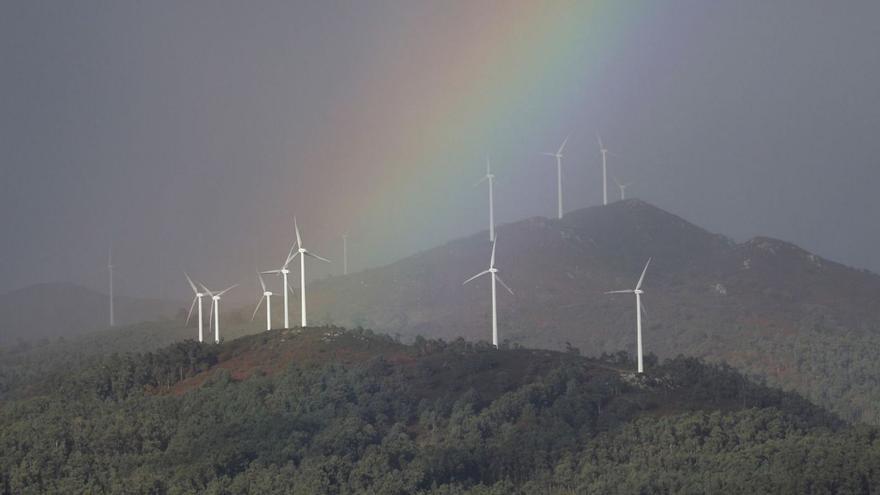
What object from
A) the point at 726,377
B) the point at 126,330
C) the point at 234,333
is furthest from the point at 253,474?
the point at 126,330

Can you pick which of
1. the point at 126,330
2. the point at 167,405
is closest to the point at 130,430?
the point at 167,405

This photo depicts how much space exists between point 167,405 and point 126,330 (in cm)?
8456

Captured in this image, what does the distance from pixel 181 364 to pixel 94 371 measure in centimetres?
921

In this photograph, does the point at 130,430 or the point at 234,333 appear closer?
the point at 130,430

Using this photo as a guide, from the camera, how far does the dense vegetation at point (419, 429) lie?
9194 centimetres

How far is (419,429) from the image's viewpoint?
10744 centimetres

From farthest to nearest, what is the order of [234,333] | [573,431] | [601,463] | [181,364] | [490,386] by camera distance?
[234,333] < [181,364] < [490,386] < [573,431] < [601,463]

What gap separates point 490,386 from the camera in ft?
370

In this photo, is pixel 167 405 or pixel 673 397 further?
pixel 167 405

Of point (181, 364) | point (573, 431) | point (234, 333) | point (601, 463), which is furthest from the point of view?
point (234, 333)

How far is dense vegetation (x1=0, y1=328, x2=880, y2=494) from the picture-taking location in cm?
9194

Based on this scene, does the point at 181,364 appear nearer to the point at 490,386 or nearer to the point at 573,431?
the point at 490,386

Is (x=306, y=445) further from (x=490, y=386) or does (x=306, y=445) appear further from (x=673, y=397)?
(x=673, y=397)

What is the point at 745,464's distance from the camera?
8975cm
